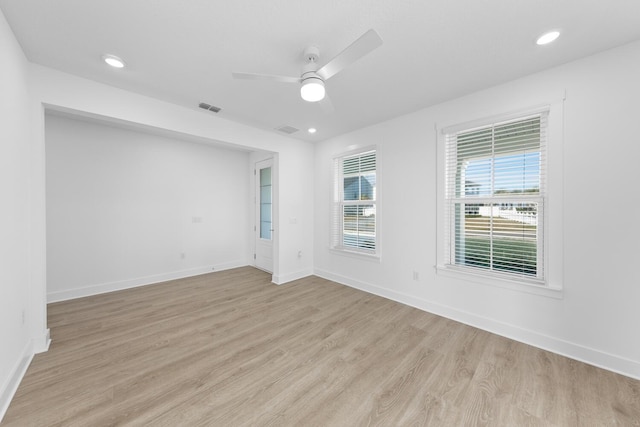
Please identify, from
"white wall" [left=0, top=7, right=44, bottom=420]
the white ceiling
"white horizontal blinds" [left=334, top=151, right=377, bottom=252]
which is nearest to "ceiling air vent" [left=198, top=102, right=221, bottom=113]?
the white ceiling

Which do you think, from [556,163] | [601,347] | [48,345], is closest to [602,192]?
[556,163]

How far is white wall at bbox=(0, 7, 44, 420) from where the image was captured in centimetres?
167

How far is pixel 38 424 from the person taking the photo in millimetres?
1489

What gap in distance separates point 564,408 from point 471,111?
9.29 feet

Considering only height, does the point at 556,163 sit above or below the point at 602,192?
above

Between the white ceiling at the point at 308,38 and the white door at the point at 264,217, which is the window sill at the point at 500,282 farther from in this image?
the white door at the point at 264,217

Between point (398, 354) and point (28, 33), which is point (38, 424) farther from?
point (28, 33)

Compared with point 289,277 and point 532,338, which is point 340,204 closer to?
point 289,277

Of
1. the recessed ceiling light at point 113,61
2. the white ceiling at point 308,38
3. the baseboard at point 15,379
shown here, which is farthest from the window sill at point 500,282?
the recessed ceiling light at point 113,61

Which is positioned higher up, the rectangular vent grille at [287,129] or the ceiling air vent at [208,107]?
the ceiling air vent at [208,107]

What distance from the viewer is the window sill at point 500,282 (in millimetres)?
2342

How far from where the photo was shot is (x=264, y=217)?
17.2 feet

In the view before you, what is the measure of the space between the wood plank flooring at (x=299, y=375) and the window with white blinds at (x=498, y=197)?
0.84 meters

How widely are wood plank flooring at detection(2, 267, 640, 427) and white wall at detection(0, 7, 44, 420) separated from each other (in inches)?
7.9
